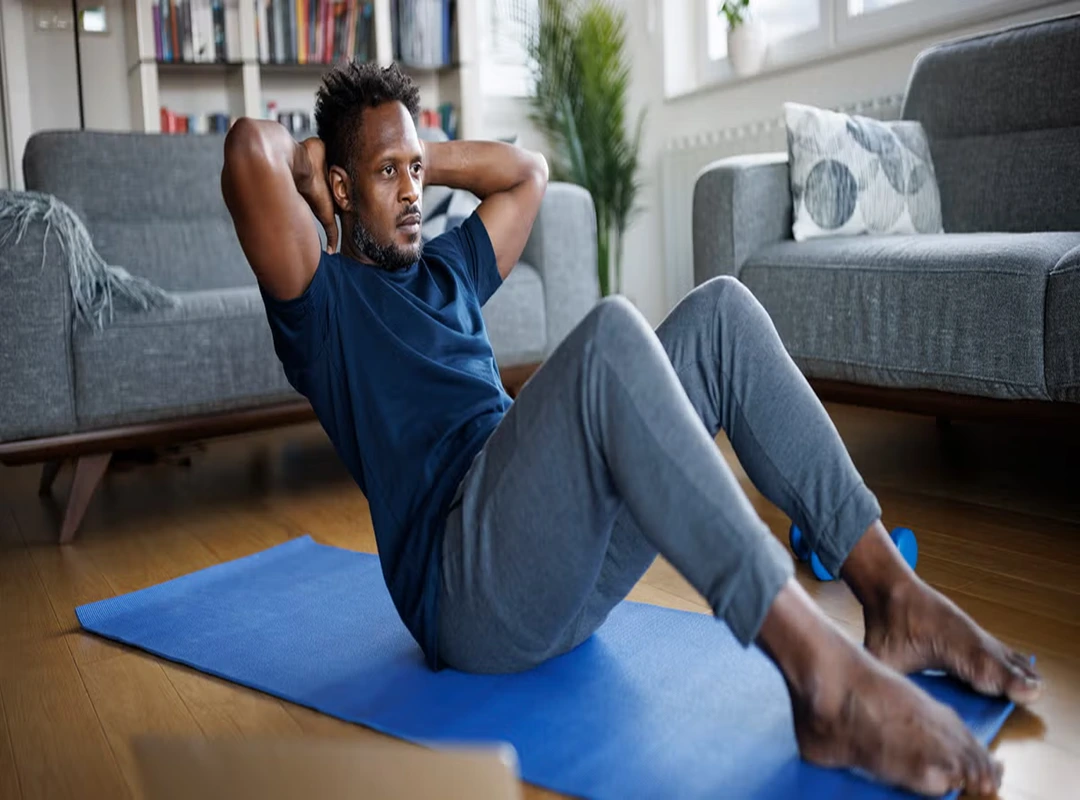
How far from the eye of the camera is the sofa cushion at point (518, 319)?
2.64 m

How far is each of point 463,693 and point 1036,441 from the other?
1898 mm

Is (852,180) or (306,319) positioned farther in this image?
(852,180)

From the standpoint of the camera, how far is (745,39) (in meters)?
3.63

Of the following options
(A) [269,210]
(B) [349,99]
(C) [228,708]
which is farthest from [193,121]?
(C) [228,708]

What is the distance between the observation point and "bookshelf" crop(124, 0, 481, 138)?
3.96 meters

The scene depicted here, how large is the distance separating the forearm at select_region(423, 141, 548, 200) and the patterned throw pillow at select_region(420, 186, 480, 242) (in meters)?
1.25

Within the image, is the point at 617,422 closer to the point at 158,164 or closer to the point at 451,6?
the point at 158,164

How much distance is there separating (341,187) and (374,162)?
61 mm

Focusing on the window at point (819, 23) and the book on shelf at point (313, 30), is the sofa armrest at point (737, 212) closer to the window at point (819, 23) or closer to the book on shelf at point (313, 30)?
the window at point (819, 23)

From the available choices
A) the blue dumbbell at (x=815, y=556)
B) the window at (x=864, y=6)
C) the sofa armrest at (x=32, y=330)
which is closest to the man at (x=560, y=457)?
the blue dumbbell at (x=815, y=556)

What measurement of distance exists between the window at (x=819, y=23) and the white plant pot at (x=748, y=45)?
0.04m

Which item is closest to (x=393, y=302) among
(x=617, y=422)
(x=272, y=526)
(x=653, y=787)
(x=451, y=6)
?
(x=617, y=422)

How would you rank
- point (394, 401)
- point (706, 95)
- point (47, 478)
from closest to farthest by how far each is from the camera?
1. point (394, 401)
2. point (47, 478)
3. point (706, 95)

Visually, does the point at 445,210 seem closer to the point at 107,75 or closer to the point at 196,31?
the point at 196,31
